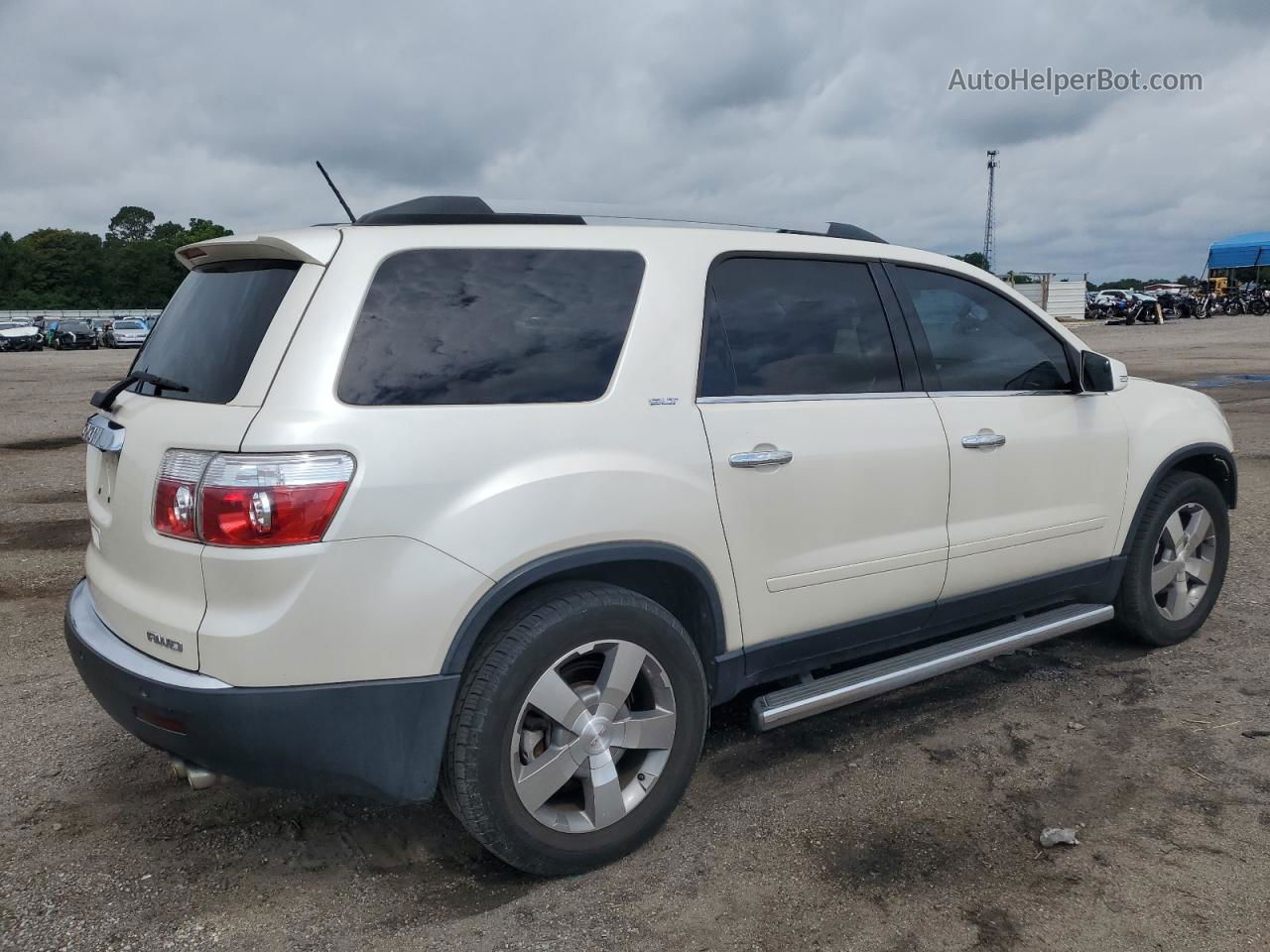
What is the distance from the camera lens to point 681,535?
9.60 feet

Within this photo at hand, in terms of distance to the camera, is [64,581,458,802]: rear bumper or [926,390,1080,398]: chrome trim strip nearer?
[64,581,458,802]: rear bumper

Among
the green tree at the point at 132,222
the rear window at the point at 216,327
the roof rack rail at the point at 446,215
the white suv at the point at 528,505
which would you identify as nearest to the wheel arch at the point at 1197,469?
the white suv at the point at 528,505

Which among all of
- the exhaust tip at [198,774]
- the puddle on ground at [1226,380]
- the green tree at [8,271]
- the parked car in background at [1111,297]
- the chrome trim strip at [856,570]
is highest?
the green tree at [8,271]

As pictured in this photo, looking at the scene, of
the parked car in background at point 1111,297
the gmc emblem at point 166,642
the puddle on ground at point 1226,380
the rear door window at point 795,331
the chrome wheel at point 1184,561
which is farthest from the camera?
the parked car in background at point 1111,297

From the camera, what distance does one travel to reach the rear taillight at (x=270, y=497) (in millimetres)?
2416

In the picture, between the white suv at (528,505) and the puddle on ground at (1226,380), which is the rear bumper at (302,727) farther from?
the puddle on ground at (1226,380)

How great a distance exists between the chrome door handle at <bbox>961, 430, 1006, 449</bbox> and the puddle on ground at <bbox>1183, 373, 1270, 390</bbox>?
14104 millimetres

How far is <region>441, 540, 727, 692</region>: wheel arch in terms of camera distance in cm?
259

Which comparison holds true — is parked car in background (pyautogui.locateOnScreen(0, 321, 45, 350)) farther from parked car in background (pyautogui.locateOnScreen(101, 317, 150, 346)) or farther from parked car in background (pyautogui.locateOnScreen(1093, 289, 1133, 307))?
parked car in background (pyautogui.locateOnScreen(1093, 289, 1133, 307))

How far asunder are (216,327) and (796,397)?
1.73 metres

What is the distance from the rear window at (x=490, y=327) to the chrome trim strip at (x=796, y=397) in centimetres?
38

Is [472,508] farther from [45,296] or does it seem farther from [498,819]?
[45,296]

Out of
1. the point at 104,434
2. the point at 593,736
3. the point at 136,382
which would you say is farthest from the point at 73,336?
the point at 593,736

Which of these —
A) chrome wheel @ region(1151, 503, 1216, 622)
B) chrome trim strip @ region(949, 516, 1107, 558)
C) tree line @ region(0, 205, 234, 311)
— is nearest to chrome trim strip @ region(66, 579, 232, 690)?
chrome trim strip @ region(949, 516, 1107, 558)
